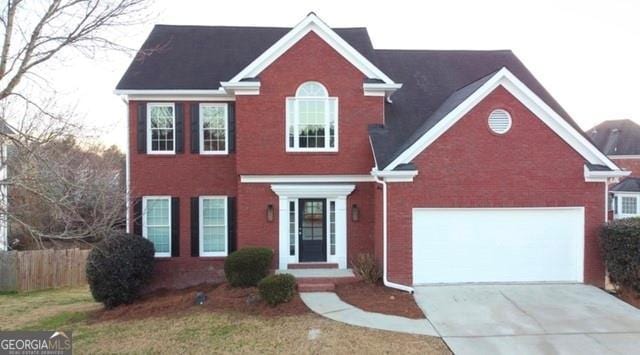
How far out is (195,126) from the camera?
15.5 m

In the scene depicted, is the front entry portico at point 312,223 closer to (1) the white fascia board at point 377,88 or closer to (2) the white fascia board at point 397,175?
(2) the white fascia board at point 397,175

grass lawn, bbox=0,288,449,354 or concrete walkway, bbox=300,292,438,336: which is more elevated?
concrete walkway, bbox=300,292,438,336

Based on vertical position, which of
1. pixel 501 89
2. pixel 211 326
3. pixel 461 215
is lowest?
pixel 211 326

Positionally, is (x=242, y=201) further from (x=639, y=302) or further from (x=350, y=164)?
(x=639, y=302)

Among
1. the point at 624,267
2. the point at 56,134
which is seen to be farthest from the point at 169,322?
the point at 624,267

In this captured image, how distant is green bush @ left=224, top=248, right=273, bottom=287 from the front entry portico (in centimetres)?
126

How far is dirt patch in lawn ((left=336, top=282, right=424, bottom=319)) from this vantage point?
11116 mm

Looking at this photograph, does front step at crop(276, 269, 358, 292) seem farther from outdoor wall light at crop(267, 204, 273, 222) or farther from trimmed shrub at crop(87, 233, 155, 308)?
trimmed shrub at crop(87, 233, 155, 308)

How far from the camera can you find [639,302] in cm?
1148

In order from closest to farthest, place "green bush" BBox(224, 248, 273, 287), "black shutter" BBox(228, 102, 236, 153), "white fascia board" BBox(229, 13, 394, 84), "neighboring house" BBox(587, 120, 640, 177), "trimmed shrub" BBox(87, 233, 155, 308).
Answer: "green bush" BBox(224, 248, 273, 287)
"trimmed shrub" BBox(87, 233, 155, 308)
"white fascia board" BBox(229, 13, 394, 84)
"black shutter" BBox(228, 102, 236, 153)
"neighboring house" BBox(587, 120, 640, 177)

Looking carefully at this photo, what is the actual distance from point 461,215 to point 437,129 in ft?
8.38

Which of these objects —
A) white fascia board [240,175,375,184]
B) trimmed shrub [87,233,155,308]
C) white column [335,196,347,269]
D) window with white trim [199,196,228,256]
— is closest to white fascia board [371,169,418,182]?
white fascia board [240,175,375,184]

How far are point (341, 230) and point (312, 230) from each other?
964 millimetres

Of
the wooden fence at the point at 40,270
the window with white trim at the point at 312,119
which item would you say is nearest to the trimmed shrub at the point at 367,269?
the window with white trim at the point at 312,119
